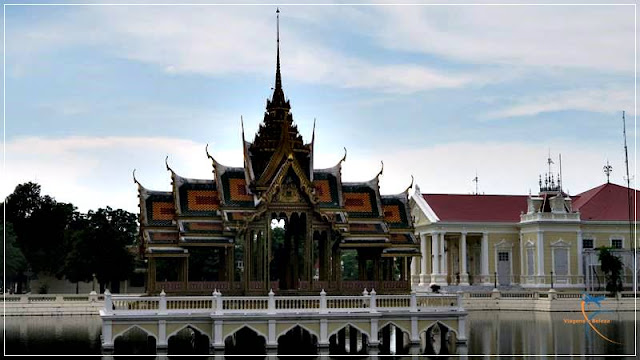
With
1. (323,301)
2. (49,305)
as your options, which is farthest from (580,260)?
(323,301)

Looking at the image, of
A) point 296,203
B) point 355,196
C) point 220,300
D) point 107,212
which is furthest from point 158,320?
point 107,212

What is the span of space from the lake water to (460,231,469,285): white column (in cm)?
1986

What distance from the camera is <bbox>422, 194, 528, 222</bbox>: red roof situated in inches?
3300

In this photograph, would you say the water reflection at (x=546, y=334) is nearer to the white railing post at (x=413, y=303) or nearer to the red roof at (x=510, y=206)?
the white railing post at (x=413, y=303)

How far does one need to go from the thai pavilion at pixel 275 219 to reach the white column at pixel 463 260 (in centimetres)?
3893

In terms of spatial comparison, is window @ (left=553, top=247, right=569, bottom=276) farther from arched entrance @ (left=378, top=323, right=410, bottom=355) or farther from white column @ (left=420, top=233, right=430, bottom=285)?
arched entrance @ (left=378, top=323, right=410, bottom=355)

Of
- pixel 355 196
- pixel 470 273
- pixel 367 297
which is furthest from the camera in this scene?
pixel 470 273

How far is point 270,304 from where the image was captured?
3591cm

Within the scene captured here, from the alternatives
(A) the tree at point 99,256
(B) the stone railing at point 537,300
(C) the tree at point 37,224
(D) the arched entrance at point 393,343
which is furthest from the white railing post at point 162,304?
(C) the tree at point 37,224

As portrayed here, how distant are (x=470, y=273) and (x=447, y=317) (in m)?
48.0

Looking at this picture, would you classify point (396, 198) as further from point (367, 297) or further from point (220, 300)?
point (220, 300)

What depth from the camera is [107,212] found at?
8681cm

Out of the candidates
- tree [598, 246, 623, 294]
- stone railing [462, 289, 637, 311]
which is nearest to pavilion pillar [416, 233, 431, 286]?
stone railing [462, 289, 637, 311]

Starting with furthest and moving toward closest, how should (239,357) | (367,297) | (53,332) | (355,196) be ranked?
(53,332), (355,196), (367,297), (239,357)
